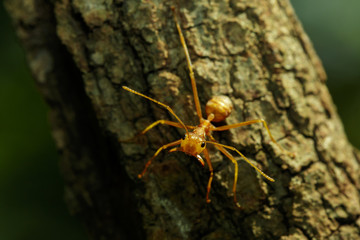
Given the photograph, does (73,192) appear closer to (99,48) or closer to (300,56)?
(99,48)

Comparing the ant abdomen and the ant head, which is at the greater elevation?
the ant abdomen

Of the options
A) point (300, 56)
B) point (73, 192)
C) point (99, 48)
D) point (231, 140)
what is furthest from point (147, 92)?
point (73, 192)

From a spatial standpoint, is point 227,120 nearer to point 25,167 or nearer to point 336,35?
point 25,167

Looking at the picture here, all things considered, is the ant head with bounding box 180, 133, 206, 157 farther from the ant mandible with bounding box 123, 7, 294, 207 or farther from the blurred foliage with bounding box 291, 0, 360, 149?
the blurred foliage with bounding box 291, 0, 360, 149

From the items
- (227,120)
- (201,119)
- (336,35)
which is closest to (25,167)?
(201,119)

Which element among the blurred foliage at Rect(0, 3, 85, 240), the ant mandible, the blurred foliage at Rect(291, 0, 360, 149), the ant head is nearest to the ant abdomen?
the ant mandible

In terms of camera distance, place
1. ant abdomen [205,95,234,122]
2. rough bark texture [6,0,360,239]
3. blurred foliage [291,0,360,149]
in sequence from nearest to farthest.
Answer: ant abdomen [205,95,234,122] < rough bark texture [6,0,360,239] < blurred foliage [291,0,360,149]
